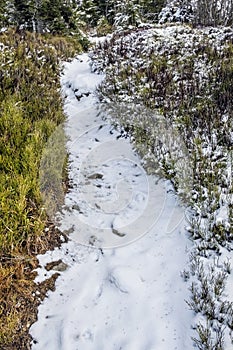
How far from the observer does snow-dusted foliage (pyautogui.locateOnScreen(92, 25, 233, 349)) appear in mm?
3199

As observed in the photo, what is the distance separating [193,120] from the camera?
5598mm

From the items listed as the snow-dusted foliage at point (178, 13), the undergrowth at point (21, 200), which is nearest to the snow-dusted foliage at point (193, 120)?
the undergrowth at point (21, 200)

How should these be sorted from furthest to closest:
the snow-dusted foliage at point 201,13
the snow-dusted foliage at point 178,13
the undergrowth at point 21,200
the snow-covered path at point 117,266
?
the snow-dusted foliage at point 178,13, the snow-dusted foliage at point 201,13, the undergrowth at point 21,200, the snow-covered path at point 117,266

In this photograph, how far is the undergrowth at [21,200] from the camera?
319cm

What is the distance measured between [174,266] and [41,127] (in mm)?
3315

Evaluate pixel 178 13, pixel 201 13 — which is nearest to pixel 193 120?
pixel 201 13

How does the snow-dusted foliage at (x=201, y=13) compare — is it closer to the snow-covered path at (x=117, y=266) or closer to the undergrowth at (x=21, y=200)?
the undergrowth at (x=21, y=200)

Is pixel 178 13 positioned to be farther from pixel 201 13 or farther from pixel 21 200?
pixel 21 200

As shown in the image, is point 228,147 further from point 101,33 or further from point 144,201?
point 101,33

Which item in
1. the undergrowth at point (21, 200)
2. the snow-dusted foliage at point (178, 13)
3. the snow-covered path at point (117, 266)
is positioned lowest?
the snow-covered path at point (117, 266)

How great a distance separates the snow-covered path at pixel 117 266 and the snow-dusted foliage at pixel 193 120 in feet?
0.76

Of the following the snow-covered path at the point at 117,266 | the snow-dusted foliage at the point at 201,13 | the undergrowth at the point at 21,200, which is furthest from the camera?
the snow-dusted foliage at the point at 201,13

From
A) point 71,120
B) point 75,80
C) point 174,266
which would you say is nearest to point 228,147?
point 174,266

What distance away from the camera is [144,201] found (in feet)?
15.1
